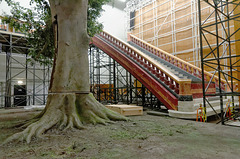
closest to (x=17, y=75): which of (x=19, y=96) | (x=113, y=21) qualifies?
(x=19, y=96)

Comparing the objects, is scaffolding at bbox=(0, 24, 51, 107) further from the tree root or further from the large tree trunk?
the tree root

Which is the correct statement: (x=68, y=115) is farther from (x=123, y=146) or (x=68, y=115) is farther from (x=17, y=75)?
(x=17, y=75)

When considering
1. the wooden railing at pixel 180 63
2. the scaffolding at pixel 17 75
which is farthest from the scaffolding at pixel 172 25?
the scaffolding at pixel 17 75

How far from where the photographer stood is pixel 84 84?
16.6 ft

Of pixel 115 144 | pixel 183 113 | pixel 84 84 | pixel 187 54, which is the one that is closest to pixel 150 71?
pixel 183 113

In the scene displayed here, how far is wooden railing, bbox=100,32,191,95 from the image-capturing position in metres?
7.06

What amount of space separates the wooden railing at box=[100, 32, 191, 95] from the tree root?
3298mm

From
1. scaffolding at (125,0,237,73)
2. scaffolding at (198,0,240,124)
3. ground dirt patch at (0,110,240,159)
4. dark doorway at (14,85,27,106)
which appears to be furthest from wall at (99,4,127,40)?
ground dirt patch at (0,110,240,159)

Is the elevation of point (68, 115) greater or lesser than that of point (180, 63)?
lesser

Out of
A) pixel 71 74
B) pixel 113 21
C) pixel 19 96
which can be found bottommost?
pixel 19 96

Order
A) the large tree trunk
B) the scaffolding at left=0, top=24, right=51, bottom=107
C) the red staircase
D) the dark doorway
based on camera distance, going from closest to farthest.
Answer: the large tree trunk → the red staircase → the scaffolding at left=0, top=24, right=51, bottom=107 → the dark doorway

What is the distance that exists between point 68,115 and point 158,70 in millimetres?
5654

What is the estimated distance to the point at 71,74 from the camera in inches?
192

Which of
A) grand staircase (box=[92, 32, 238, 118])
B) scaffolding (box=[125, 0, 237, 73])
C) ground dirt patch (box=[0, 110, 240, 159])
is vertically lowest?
ground dirt patch (box=[0, 110, 240, 159])
